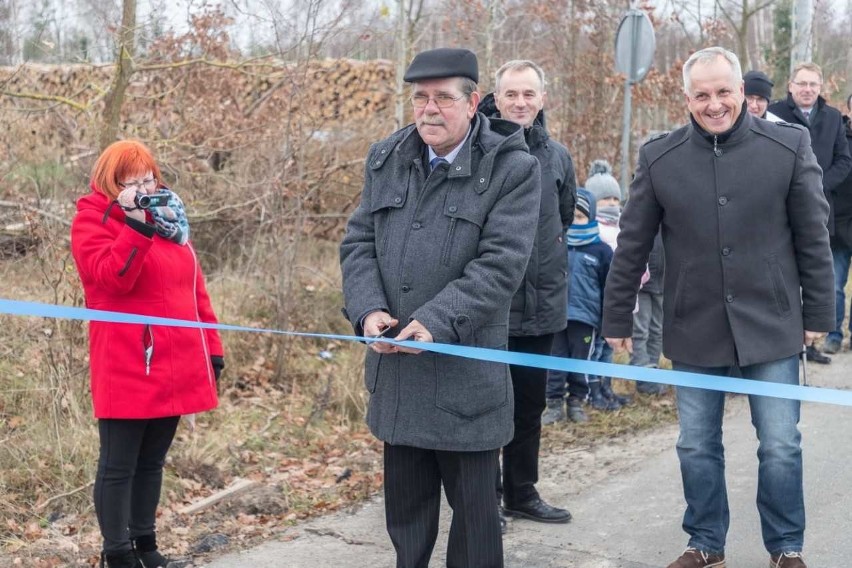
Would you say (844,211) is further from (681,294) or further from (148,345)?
(148,345)

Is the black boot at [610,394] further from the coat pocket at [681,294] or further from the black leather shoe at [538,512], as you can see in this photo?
the coat pocket at [681,294]

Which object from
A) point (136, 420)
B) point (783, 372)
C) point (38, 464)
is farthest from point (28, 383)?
point (783, 372)

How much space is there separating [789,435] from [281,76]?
561cm

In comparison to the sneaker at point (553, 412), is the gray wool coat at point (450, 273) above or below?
above

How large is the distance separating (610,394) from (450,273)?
13.2 feet

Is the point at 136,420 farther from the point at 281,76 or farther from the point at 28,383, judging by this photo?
the point at 281,76

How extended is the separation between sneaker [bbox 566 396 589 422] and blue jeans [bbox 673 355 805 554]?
Answer: 2.62 m

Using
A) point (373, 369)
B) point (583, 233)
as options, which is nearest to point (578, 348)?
point (583, 233)

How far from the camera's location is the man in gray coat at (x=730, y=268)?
409cm

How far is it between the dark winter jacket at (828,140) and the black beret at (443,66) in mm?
5007

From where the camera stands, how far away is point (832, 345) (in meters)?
9.17

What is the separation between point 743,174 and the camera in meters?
4.09

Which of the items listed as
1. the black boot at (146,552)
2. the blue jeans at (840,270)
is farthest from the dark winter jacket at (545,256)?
the blue jeans at (840,270)

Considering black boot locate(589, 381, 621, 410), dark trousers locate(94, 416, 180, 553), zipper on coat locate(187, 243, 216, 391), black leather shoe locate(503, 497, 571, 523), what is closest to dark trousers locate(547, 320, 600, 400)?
black boot locate(589, 381, 621, 410)
